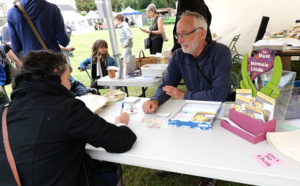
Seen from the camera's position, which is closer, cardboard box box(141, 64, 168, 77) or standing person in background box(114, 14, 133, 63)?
cardboard box box(141, 64, 168, 77)

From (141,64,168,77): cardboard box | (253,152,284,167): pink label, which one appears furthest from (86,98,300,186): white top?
(141,64,168,77): cardboard box

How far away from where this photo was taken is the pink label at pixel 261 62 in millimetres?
994

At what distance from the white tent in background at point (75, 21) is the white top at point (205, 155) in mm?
25670

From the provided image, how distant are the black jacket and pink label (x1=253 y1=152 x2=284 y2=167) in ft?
2.04

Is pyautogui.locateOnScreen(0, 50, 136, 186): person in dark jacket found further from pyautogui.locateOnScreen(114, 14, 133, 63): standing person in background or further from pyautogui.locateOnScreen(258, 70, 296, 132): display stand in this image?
pyautogui.locateOnScreen(114, 14, 133, 63): standing person in background

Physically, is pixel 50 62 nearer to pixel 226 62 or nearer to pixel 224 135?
pixel 224 135

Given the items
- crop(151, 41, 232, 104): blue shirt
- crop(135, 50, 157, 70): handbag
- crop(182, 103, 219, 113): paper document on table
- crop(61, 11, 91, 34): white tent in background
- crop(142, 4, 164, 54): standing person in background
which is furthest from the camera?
crop(61, 11, 91, 34): white tent in background

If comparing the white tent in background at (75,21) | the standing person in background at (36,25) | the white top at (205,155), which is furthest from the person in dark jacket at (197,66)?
the white tent in background at (75,21)

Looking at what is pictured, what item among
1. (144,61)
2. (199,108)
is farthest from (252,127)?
(144,61)

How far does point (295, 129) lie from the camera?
1120 millimetres

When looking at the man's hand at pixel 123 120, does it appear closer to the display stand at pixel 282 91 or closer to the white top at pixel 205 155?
the white top at pixel 205 155

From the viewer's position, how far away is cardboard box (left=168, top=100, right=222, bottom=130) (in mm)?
1197

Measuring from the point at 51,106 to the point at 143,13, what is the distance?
3694cm

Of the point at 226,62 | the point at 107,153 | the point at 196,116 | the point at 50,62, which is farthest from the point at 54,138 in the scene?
the point at 226,62
